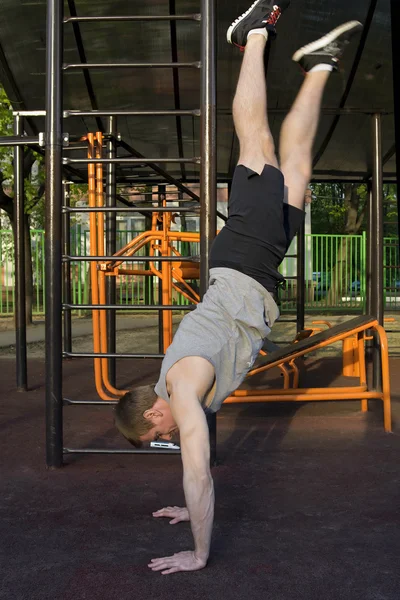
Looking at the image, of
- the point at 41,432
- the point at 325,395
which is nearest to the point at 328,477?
the point at 325,395

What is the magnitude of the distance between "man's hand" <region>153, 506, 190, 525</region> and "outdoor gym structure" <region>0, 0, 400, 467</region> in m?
0.76

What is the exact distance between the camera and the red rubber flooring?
258cm

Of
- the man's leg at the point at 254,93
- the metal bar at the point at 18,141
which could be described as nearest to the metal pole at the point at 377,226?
the metal bar at the point at 18,141

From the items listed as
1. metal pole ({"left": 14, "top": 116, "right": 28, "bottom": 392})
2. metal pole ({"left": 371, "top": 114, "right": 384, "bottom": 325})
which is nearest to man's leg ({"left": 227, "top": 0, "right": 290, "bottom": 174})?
metal pole ({"left": 371, "top": 114, "right": 384, "bottom": 325})

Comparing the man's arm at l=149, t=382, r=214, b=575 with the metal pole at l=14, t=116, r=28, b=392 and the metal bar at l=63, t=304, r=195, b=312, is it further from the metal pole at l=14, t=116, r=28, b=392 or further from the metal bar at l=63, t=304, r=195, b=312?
the metal pole at l=14, t=116, r=28, b=392

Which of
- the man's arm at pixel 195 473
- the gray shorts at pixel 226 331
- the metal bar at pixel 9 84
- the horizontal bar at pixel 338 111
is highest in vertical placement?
the metal bar at pixel 9 84

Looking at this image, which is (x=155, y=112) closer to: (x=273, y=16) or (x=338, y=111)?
(x=273, y=16)

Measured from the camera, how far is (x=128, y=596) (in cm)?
248

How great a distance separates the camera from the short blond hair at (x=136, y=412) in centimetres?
294

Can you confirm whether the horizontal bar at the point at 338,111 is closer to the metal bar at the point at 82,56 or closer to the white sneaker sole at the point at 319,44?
the metal bar at the point at 82,56

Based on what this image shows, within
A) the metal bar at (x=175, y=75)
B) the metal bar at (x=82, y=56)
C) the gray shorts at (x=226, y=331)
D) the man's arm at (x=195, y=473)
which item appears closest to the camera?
the man's arm at (x=195, y=473)

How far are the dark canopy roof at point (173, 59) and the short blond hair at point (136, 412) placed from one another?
13.0 ft

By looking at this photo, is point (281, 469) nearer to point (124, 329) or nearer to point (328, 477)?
point (328, 477)

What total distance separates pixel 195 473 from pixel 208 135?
6.78 ft
